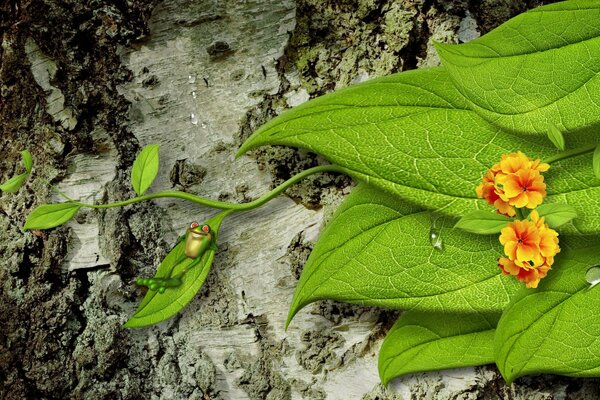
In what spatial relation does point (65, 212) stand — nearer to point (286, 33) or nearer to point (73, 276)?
point (73, 276)

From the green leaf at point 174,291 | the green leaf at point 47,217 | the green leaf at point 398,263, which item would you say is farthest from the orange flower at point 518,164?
the green leaf at point 47,217

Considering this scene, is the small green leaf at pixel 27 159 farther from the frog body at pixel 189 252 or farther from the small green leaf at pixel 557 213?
the small green leaf at pixel 557 213

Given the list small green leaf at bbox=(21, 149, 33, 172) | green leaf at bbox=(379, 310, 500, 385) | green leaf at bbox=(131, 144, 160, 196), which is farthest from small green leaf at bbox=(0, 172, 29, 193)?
green leaf at bbox=(379, 310, 500, 385)

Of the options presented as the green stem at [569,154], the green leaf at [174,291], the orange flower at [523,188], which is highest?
the green stem at [569,154]

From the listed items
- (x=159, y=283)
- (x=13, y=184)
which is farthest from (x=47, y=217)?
(x=159, y=283)

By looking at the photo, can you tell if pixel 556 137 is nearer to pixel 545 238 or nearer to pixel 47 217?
pixel 545 238

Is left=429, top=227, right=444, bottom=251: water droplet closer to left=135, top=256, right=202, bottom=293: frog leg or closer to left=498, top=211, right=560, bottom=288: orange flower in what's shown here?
left=498, top=211, right=560, bottom=288: orange flower
